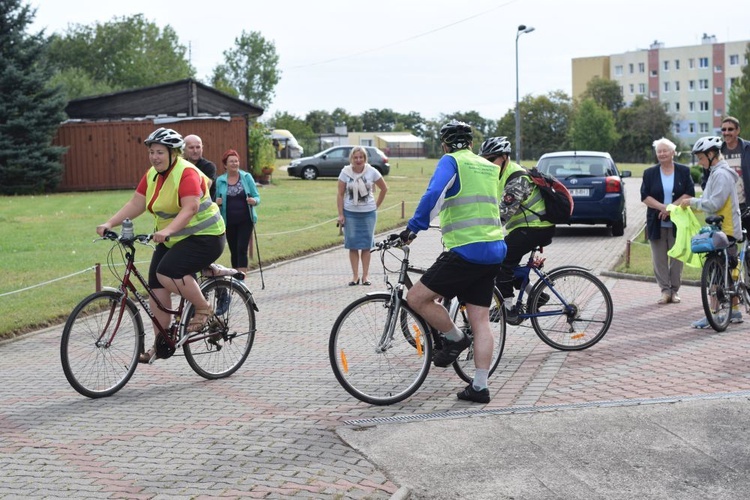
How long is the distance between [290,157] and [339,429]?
7793 centimetres

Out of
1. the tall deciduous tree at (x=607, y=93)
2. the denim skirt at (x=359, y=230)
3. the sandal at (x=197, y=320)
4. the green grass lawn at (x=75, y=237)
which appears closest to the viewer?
the sandal at (x=197, y=320)

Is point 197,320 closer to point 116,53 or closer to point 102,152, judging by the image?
point 102,152

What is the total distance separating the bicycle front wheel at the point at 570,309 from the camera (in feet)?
29.0

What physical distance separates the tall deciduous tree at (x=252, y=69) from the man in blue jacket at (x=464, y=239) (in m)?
115

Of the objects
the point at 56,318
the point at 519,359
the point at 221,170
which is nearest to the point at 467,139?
the point at 519,359

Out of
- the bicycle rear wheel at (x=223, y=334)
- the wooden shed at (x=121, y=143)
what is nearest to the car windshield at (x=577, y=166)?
the bicycle rear wheel at (x=223, y=334)

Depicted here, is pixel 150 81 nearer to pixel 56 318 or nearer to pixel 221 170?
pixel 221 170

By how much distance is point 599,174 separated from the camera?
20.8 meters

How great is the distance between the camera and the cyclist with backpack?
8555 millimetres

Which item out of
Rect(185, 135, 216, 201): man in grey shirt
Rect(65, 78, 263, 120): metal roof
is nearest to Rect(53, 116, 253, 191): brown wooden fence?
Rect(65, 78, 263, 120): metal roof

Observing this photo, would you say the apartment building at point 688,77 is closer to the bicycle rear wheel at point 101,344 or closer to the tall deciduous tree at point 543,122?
the tall deciduous tree at point 543,122

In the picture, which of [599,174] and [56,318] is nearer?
[56,318]

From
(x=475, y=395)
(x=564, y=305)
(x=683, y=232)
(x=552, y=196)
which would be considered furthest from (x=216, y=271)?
(x=683, y=232)

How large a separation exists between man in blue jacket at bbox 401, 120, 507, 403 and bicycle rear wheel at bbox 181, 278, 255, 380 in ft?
5.93
